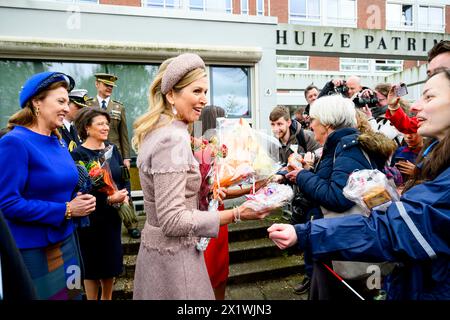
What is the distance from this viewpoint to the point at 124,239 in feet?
14.7

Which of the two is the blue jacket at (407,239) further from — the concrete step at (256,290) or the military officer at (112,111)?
the military officer at (112,111)

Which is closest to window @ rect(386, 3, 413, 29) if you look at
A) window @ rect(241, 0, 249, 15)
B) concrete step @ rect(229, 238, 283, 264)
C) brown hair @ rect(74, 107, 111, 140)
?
window @ rect(241, 0, 249, 15)

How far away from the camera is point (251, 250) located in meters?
4.58

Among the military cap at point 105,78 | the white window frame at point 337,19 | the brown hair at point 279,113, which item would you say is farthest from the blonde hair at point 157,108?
the white window frame at point 337,19

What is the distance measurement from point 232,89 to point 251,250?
3.23 metres

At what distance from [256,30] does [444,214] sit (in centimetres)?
581

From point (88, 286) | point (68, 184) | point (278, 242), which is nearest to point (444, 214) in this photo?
point (278, 242)

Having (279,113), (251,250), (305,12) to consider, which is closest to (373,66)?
(305,12)

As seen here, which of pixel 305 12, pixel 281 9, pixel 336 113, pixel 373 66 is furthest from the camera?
pixel 281 9

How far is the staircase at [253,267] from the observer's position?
396 centimetres

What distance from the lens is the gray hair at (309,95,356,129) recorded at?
2430mm

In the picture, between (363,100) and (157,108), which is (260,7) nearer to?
(363,100)

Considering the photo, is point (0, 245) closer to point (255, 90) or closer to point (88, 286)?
point (88, 286)

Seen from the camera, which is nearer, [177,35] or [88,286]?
[88,286]
